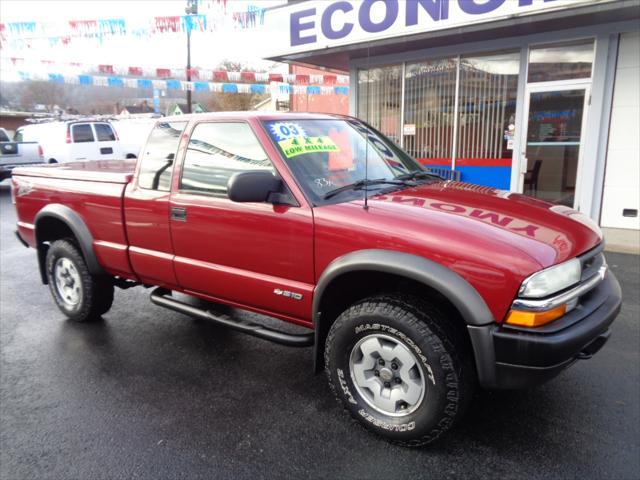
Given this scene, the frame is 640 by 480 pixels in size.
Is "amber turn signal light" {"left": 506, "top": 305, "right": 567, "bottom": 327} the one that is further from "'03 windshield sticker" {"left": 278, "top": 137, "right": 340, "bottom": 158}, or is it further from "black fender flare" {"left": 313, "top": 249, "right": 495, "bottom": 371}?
"'03 windshield sticker" {"left": 278, "top": 137, "right": 340, "bottom": 158}

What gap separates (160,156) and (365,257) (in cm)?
208

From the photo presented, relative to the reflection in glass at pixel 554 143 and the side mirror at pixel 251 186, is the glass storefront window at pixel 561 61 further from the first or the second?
the side mirror at pixel 251 186

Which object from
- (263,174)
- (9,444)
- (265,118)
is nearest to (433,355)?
(263,174)

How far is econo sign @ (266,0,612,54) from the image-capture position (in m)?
7.24

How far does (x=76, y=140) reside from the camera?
16.2 meters

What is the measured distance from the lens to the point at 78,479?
8.43 feet

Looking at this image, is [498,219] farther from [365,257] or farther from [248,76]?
[248,76]

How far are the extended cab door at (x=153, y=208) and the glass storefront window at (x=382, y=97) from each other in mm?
7302

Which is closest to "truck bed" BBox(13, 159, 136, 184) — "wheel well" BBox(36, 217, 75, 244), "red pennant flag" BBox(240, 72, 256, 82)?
"wheel well" BBox(36, 217, 75, 244)

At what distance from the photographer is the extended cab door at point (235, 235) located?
301cm

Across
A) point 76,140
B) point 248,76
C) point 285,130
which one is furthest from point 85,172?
point 76,140

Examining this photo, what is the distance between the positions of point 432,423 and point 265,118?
218cm

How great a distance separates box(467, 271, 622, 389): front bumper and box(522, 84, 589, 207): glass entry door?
21.3 feet

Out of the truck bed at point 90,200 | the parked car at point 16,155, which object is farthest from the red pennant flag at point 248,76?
the truck bed at point 90,200
